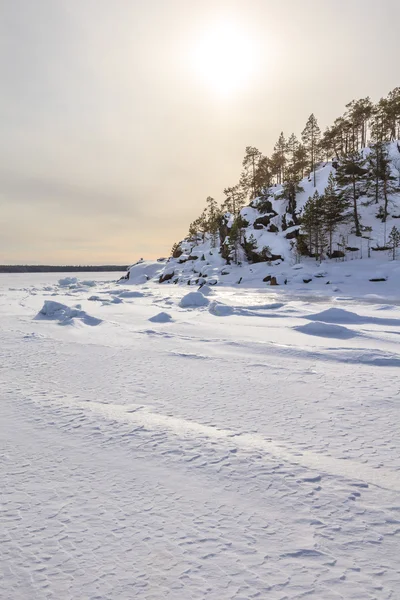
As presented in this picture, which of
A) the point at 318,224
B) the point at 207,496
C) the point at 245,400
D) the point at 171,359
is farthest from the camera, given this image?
the point at 318,224

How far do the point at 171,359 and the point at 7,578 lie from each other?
15.1 feet

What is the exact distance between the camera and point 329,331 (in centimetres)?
817

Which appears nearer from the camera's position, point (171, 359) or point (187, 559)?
point (187, 559)

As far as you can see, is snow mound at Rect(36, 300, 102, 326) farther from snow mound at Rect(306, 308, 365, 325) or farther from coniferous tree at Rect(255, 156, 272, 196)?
coniferous tree at Rect(255, 156, 272, 196)

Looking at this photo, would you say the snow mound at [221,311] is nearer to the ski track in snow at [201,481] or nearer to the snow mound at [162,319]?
the snow mound at [162,319]

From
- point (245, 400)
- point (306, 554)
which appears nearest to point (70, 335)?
point (245, 400)

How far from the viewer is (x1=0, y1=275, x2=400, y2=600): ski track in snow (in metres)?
1.74

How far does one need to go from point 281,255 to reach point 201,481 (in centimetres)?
3667

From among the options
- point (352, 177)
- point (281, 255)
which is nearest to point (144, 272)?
point (281, 255)

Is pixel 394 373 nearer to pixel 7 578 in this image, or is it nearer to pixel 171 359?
pixel 171 359

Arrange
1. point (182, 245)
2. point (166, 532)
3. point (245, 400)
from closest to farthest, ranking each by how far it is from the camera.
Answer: point (166, 532)
point (245, 400)
point (182, 245)

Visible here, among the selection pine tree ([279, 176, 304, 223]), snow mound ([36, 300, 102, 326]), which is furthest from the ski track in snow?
pine tree ([279, 176, 304, 223])

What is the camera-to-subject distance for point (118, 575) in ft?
5.73

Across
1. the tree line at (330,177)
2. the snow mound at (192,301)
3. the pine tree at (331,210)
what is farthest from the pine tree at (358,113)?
the snow mound at (192,301)
